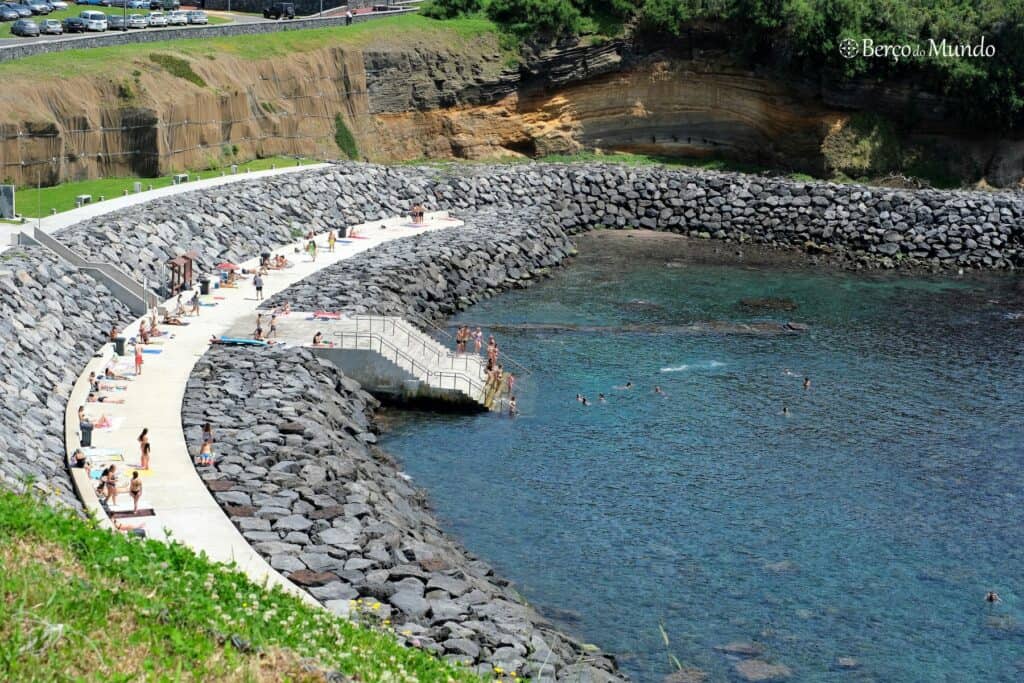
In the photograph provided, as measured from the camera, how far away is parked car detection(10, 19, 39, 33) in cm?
8994

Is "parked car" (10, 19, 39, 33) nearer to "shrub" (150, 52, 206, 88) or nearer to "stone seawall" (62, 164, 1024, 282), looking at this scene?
"shrub" (150, 52, 206, 88)

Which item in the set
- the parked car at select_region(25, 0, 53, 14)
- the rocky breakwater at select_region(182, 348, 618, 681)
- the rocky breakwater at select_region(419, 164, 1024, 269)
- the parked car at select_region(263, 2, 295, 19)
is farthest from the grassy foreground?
the parked car at select_region(263, 2, 295, 19)

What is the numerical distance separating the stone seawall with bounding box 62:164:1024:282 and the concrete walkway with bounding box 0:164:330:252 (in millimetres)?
1498

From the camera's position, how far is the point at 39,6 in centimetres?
10425

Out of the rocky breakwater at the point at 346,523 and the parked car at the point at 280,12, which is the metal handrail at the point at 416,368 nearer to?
the rocky breakwater at the point at 346,523

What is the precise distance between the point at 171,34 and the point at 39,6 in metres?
19.5

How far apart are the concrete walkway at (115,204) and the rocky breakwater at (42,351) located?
3433mm

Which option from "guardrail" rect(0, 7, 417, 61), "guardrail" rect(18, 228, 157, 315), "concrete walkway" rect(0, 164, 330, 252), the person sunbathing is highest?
"guardrail" rect(0, 7, 417, 61)

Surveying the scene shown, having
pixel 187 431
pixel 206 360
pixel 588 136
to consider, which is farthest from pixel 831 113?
pixel 187 431

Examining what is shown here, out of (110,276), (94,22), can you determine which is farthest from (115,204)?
(94,22)

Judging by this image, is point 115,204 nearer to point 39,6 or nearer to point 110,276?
point 110,276

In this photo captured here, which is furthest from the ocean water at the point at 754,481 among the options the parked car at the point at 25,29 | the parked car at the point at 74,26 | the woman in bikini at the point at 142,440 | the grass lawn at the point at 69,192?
the parked car at the point at 74,26

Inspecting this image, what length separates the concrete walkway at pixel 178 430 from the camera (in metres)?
36.5

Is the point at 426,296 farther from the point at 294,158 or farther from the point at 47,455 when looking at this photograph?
the point at 47,455
